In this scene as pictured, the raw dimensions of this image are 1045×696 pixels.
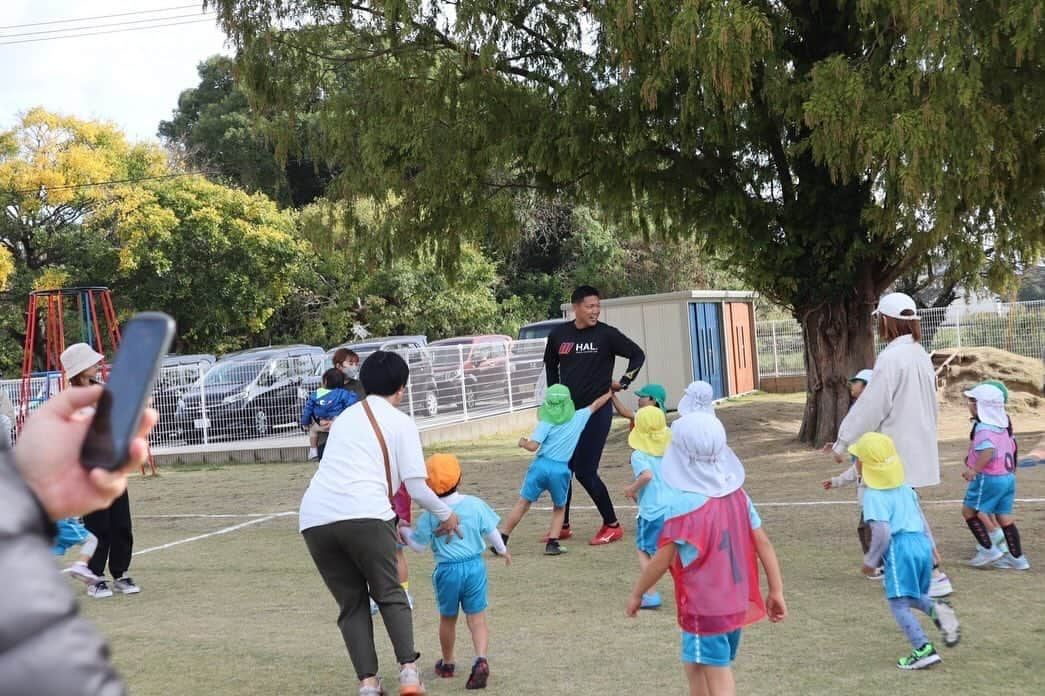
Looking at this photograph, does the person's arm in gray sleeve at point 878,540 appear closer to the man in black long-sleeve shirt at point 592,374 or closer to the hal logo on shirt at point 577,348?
the man in black long-sleeve shirt at point 592,374

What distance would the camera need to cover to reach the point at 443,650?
594 centimetres

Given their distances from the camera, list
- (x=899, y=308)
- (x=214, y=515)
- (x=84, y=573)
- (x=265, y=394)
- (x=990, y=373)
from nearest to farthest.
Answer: (x=899, y=308) < (x=84, y=573) < (x=214, y=515) < (x=265, y=394) < (x=990, y=373)

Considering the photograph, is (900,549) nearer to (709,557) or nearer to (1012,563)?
(709,557)

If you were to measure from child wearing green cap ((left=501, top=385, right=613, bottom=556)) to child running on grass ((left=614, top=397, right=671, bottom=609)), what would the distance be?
1.67m

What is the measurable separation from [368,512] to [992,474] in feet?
14.2

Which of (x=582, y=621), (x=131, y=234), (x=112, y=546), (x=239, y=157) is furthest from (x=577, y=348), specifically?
(x=239, y=157)

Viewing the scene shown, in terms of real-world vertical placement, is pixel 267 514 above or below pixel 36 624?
below

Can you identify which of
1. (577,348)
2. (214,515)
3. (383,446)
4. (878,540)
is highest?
(577,348)

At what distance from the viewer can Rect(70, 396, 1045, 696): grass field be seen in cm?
561

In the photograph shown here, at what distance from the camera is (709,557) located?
4215 millimetres

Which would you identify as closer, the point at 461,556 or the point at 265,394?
the point at 461,556

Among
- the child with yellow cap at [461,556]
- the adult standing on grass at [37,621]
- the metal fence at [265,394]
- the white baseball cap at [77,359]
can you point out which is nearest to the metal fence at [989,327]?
the metal fence at [265,394]

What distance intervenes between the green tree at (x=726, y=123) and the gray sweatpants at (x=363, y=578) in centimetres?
769

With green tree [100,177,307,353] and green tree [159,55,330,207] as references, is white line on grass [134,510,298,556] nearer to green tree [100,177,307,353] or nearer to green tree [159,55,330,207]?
green tree [100,177,307,353]
